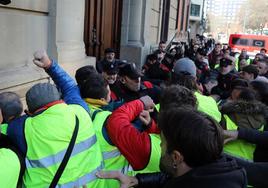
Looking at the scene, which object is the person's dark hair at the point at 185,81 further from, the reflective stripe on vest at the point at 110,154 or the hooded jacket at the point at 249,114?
the reflective stripe on vest at the point at 110,154

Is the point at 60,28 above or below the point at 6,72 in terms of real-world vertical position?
above

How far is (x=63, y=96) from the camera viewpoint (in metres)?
3.29

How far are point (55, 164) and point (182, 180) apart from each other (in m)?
0.85

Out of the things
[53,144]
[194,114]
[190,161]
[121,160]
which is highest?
[194,114]

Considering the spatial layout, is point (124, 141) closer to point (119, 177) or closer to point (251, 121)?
point (119, 177)

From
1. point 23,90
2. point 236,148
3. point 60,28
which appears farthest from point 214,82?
point 236,148

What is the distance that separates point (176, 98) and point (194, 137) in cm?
→ 102

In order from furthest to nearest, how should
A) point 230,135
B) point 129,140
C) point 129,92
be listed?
point 129,92
point 230,135
point 129,140

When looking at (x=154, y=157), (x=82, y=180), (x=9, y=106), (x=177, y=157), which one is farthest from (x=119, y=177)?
(x=9, y=106)

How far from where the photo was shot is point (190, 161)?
154 centimetres

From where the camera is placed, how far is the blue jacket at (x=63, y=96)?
6.78 ft

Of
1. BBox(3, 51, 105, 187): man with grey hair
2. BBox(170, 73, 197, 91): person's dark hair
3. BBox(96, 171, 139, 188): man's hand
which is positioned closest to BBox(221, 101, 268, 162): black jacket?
BBox(170, 73, 197, 91): person's dark hair

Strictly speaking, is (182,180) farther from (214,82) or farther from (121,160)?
(214,82)

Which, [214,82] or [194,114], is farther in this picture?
[214,82]
